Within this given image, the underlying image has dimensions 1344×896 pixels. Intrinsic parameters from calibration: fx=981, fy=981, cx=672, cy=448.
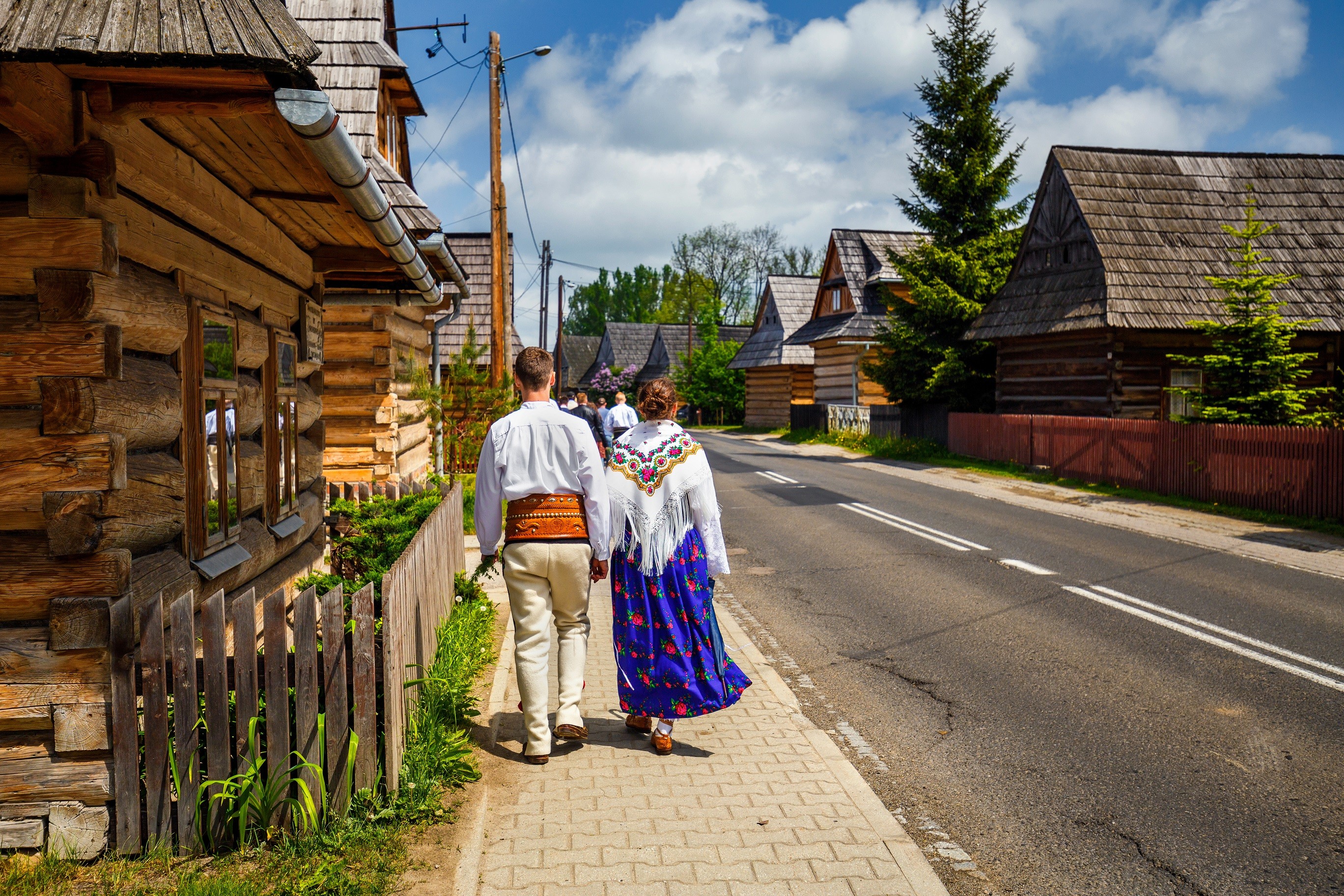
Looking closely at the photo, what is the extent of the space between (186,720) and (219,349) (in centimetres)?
244

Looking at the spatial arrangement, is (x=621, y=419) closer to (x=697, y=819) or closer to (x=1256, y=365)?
(x=1256, y=365)

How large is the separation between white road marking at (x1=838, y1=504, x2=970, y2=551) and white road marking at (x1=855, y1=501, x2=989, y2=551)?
0.23 feet

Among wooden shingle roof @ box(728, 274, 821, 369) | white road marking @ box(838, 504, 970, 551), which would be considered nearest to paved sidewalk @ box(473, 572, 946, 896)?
white road marking @ box(838, 504, 970, 551)

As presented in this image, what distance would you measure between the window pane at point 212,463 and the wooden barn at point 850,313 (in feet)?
99.3

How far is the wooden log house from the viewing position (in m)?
3.26

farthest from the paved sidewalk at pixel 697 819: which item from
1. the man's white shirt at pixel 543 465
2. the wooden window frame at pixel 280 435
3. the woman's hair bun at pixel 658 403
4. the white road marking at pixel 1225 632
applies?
the white road marking at pixel 1225 632

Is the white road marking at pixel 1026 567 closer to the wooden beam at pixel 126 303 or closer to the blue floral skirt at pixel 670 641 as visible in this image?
the blue floral skirt at pixel 670 641

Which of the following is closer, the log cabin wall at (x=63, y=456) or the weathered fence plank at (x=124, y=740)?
the log cabin wall at (x=63, y=456)

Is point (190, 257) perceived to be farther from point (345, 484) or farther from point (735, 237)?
point (735, 237)

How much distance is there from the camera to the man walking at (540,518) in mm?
4801

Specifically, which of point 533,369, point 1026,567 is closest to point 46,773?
point 533,369

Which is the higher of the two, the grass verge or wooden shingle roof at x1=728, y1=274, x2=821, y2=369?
wooden shingle roof at x1=728, y1=274, x2=821, y2=369

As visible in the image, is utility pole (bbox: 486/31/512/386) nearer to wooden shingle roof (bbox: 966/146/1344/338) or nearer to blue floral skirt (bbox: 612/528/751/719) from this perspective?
wooden shingle roof (bbox: 966/146/1344/338)

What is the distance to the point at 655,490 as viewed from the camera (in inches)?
200
